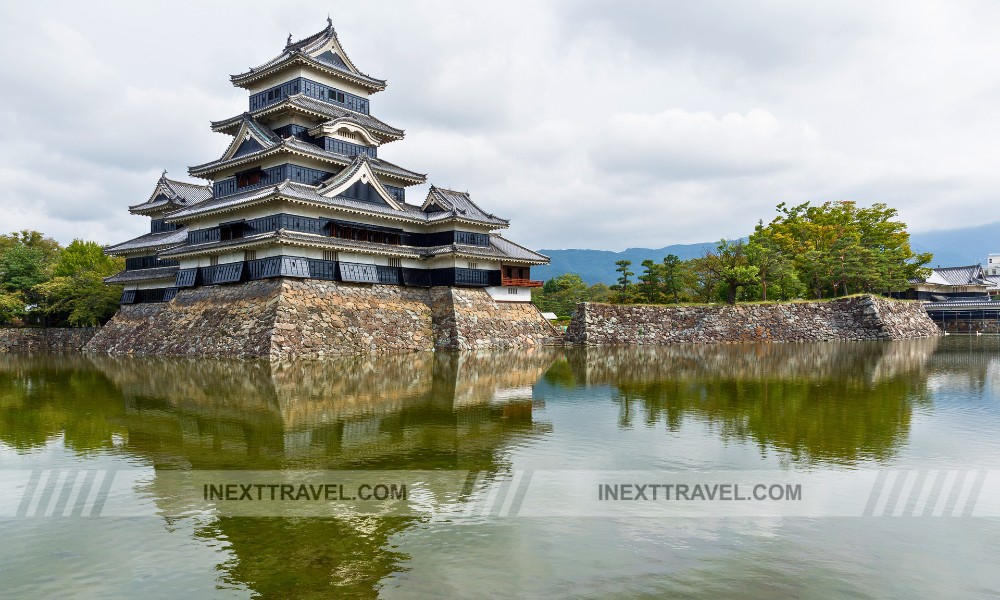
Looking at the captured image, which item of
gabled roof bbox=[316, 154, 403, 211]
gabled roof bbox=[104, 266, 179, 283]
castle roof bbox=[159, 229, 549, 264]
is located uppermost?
gabled roof bbox=[316, 154, 403, 211]

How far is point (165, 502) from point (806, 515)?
25.1ft

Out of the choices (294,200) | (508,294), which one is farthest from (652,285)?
(294,200)

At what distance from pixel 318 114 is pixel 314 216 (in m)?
7.26

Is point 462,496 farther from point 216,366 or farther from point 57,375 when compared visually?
point 57,375

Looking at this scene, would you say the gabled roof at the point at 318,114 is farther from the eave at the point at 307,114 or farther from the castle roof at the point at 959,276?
the castle roof at the point at 959,276

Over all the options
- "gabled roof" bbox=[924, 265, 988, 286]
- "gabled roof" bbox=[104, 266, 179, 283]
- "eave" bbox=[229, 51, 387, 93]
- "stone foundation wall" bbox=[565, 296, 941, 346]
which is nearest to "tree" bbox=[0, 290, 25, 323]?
"gabled roof" bbox=[104, 266, 179, 283]

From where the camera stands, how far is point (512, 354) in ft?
105

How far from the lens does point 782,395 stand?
1612 cm

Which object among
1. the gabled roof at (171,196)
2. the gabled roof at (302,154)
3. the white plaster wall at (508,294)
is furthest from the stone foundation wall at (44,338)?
the white plaster wall at (508,294)

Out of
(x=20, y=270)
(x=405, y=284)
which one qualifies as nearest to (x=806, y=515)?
(x=405, y=284)

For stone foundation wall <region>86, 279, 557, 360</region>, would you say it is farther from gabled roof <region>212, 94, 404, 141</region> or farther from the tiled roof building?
gabled roof <region>212, 94, 404, 141</region>

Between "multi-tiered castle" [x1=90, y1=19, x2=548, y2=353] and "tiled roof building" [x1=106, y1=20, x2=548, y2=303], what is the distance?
0.08m

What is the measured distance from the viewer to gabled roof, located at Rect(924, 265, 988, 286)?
6850cm

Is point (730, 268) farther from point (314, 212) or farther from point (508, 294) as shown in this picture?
point (314, 212)
